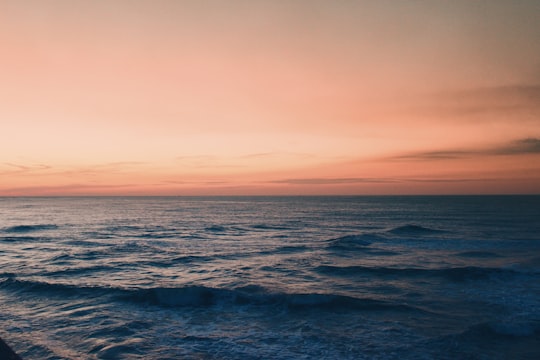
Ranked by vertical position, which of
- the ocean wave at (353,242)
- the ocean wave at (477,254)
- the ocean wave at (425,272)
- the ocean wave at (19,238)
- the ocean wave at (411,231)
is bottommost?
the ocean wave at (411,231)

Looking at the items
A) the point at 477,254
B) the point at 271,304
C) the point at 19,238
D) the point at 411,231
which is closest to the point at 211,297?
the point at 271,304

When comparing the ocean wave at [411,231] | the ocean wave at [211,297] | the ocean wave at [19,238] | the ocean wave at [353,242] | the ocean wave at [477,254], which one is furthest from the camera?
the ocean wave at [411,231]

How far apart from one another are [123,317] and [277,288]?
28.1 ft

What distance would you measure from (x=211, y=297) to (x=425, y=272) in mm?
15741

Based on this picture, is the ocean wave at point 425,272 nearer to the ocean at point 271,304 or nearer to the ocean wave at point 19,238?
the ocean at point 271,304

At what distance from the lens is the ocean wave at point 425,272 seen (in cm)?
2341

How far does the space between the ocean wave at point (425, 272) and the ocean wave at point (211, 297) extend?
6653 millimetres

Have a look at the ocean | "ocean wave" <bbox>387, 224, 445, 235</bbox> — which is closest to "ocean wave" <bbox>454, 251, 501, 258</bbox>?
the ocean

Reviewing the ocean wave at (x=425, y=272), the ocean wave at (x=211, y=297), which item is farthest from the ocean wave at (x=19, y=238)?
the ocean wave at (x=425, y=272)

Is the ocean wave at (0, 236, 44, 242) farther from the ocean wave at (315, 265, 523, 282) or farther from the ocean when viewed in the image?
the ocean wave at (315, 265, 523, 282)

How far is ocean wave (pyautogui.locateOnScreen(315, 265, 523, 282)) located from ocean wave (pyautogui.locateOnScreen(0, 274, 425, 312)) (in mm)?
6653

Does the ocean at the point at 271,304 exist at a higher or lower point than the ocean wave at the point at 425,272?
higher

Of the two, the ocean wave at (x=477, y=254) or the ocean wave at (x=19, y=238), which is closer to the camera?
the ocean wave at (x=477, y=254)

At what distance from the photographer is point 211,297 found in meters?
18.7
